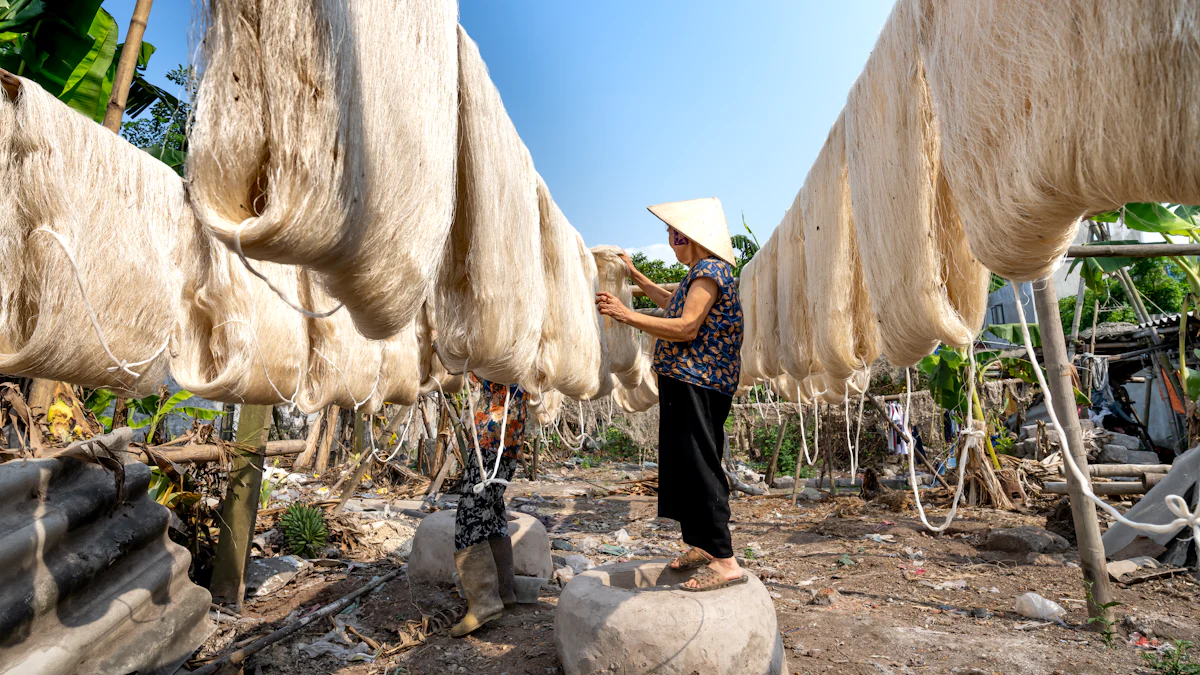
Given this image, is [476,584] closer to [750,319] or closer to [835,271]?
[835,271]

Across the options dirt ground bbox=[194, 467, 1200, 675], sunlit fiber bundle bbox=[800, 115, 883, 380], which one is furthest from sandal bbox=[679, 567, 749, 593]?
sunlit fiber bundle bbox=[800, 115, 883, 380]

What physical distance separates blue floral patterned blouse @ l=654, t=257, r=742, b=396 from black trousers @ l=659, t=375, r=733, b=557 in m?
0.05

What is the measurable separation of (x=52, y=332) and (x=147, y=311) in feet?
0.75

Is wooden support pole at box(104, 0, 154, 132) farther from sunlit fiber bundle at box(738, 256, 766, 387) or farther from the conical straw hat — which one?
sunlit fiber bundle at box(738, 256, 766, 387)

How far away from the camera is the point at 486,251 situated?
1.68 meters

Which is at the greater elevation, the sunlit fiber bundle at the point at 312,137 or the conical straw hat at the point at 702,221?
the conical straw hat at the point at 702,221

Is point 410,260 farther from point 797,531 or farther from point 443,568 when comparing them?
point 797,531

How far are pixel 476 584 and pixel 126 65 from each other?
2725mm

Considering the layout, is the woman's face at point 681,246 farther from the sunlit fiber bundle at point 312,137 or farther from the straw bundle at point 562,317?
the sunlit fiber bundle at point 312,137

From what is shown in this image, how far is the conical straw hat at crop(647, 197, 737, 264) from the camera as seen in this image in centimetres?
269

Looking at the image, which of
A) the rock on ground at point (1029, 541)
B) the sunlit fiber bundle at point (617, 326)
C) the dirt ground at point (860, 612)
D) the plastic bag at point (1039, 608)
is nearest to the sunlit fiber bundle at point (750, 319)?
the sunlit fiber bundle at point (617, 326)

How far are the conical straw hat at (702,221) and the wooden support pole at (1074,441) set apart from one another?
170 cm

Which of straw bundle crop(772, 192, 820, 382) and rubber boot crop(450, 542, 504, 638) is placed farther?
straw bundle crop(772, 192, 820, 382)

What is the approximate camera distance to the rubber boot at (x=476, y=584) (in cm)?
300
